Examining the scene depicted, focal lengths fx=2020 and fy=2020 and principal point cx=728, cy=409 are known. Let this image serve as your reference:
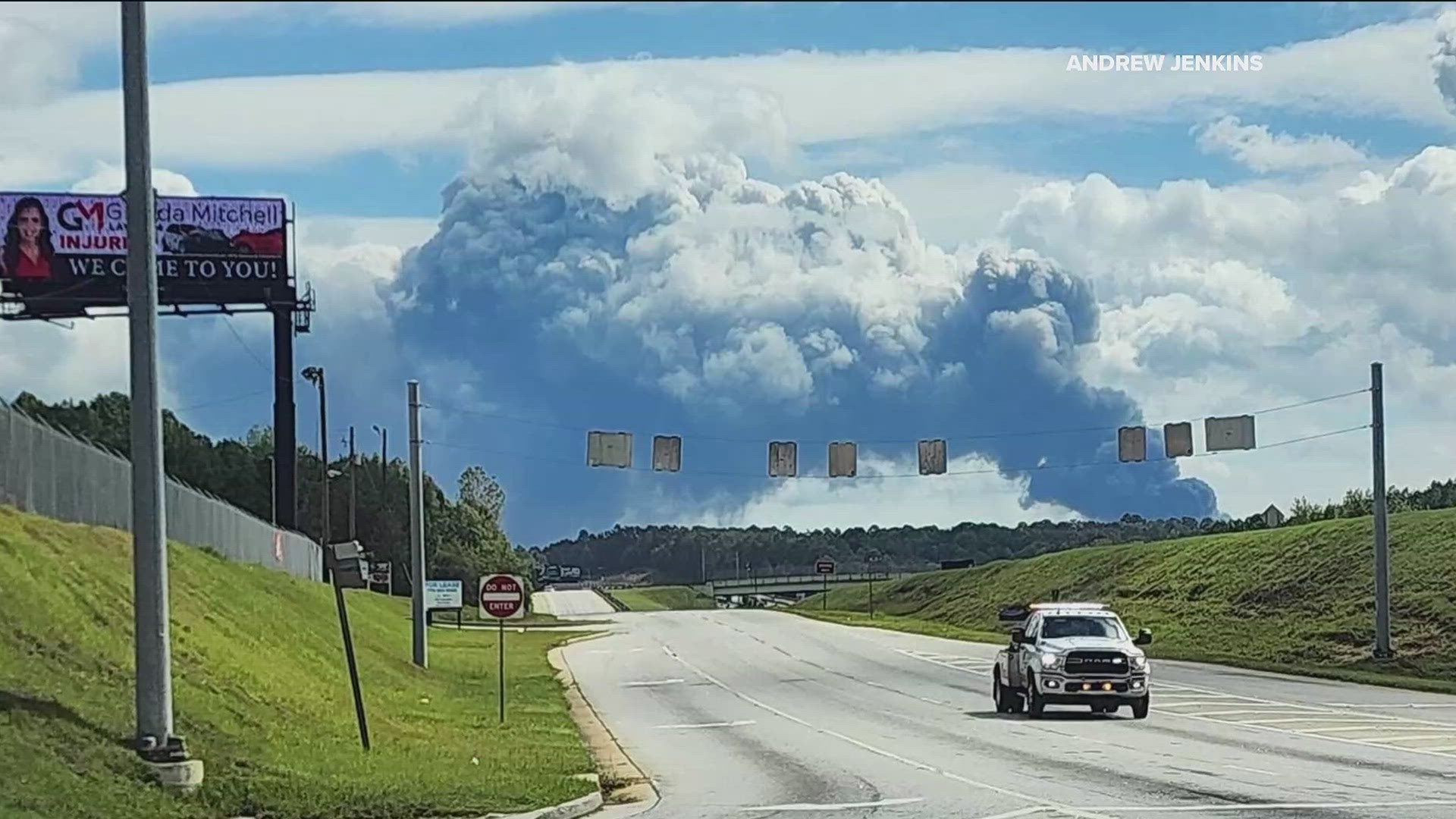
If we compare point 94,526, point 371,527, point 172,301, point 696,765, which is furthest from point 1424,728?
point 371,527

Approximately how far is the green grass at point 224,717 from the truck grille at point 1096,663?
8.85 meters

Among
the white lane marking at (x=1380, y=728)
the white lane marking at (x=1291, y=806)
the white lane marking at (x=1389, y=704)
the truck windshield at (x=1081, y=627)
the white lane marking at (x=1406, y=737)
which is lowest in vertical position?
the white lane marking at (x=1389, y=704)

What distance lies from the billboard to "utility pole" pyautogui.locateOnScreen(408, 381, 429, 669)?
9888 mm

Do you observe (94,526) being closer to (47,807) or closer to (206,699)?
(206,699)

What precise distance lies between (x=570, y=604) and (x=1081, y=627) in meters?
108

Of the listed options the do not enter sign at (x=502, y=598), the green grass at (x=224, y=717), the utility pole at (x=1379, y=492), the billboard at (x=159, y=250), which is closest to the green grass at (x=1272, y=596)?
the utility pole at (x=1379, y=492)

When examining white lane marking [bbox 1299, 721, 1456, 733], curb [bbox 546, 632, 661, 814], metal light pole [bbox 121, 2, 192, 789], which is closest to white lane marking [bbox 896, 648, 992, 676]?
curb [bbox 546, 632, 661, 814]

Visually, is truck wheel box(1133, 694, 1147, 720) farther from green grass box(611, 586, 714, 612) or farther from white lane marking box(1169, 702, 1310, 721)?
green grass box(611, 586, 714, 612)

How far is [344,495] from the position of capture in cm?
11850

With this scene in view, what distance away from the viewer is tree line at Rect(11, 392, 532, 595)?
100 m

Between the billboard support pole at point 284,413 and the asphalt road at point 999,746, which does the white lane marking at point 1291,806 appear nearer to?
the asphalt road at point 999,746

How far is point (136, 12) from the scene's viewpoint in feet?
59.2

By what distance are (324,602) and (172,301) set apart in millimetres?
14982

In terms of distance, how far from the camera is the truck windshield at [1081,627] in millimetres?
35000
